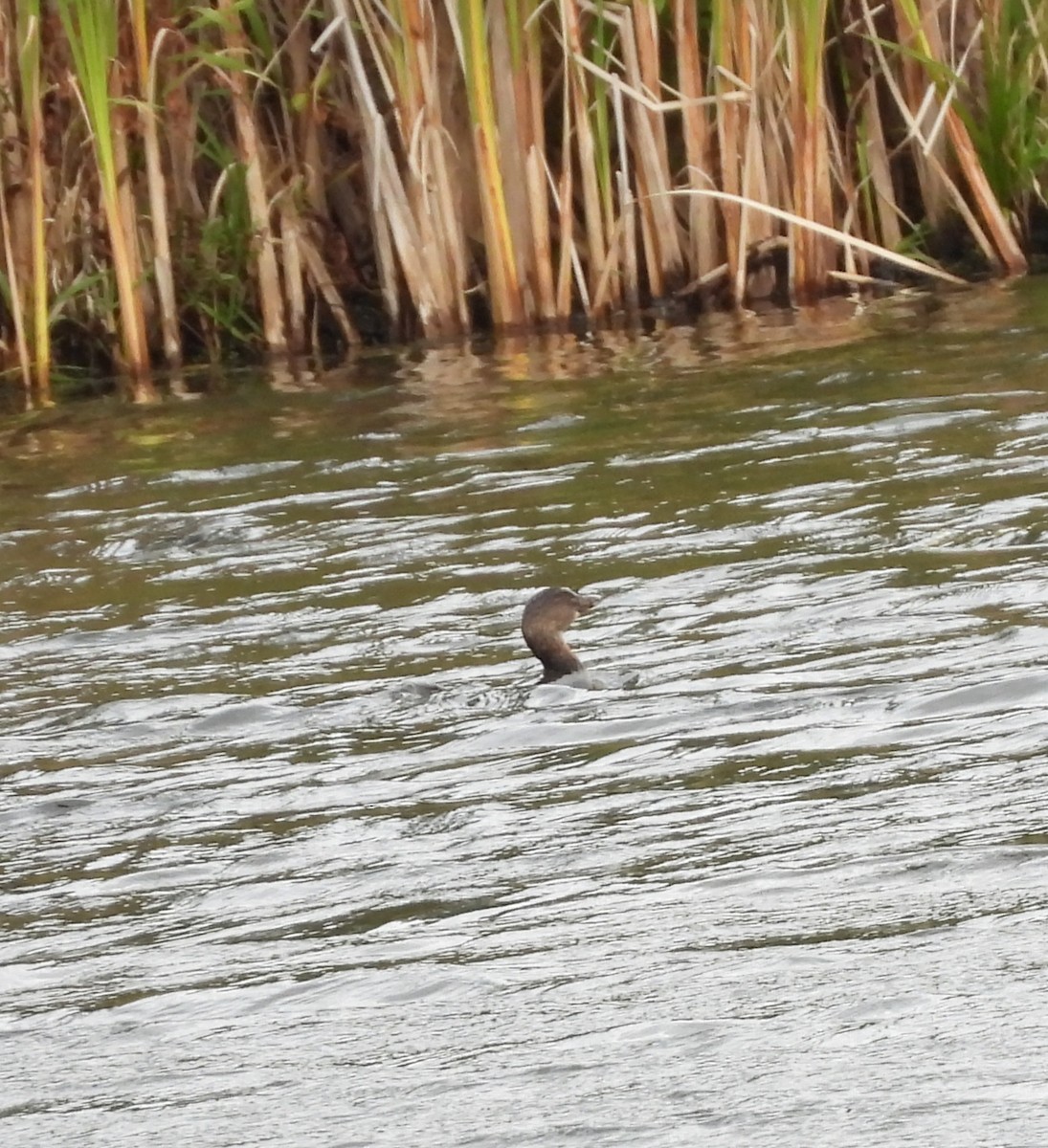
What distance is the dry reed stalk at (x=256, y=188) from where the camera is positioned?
378 inches

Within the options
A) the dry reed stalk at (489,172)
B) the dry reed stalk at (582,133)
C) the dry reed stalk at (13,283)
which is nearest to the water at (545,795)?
the dry reed stalk at (13,283)

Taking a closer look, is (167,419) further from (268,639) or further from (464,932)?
(464,932)

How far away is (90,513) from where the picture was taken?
722cm

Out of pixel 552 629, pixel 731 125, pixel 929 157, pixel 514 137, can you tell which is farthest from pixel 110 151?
pixel 552 629

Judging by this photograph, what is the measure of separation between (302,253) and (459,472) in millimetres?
3155

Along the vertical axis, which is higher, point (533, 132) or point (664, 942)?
point (533, 132)

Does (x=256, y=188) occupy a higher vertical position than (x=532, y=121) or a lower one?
lower

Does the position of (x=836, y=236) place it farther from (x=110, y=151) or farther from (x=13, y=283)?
(x=13, y=283)

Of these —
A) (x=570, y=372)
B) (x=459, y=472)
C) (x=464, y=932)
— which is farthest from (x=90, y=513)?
(x=464, y=932)

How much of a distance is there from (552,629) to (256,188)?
219 inches

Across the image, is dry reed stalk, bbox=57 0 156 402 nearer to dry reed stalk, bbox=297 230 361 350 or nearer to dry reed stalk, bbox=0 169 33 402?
dry reed stalk, bbox=0 169 33 402

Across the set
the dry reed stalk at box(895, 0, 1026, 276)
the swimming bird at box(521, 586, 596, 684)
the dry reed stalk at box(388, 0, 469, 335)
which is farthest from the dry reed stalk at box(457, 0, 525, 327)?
the swimming bird at box(521, 586, 596, 684)

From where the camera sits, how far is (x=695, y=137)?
9.76m

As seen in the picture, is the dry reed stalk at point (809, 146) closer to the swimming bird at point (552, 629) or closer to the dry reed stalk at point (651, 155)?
the dry reed stalk at point (651, 155)
